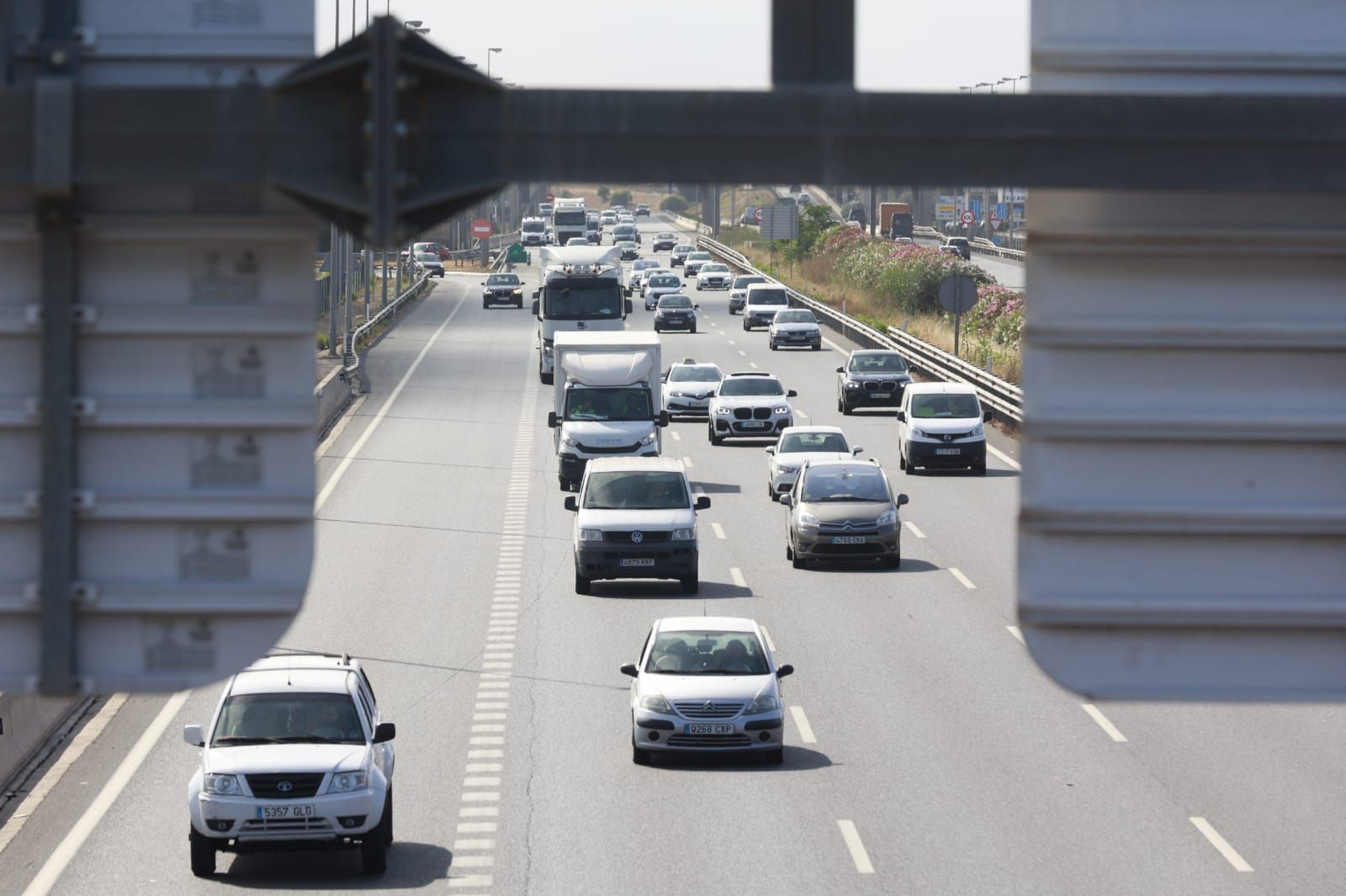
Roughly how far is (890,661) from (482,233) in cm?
11311

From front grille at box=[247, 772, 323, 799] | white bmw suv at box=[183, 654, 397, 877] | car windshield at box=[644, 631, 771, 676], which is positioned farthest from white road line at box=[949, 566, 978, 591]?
front grille at box=[247, 772, 323, 799]

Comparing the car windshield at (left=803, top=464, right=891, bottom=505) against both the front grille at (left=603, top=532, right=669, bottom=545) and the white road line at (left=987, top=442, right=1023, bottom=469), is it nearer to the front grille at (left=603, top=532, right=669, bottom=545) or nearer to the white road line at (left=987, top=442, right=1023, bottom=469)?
the front grille at (left=603, top=532, right=669, bottom=545)

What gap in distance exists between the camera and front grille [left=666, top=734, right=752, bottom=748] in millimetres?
25109

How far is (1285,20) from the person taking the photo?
6.32 meters

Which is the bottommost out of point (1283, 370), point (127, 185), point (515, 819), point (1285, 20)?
point (515, 819)

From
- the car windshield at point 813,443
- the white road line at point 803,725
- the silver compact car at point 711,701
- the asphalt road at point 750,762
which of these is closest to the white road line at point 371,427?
the asphalt road at point 750,762

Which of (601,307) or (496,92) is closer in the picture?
(496,92)

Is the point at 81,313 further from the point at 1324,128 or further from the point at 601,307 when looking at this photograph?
the point at 601,307

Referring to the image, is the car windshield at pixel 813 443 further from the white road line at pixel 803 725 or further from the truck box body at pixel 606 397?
the white road line at pixel 803 725

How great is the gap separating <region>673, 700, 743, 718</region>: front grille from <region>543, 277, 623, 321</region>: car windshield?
34.8 metres

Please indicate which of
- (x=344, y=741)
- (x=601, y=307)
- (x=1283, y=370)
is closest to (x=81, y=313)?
(x=1283, y=370)

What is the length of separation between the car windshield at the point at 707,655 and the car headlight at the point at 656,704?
596mm

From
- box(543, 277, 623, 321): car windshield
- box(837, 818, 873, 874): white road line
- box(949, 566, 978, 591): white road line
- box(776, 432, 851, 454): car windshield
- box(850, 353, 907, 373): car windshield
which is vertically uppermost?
box(543, 277, 623, 321): car windshield

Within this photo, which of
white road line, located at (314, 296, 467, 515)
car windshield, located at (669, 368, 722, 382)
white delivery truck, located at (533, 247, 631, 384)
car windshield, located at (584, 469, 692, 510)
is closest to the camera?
car windshield, located at (584, 469, 692, 510)
